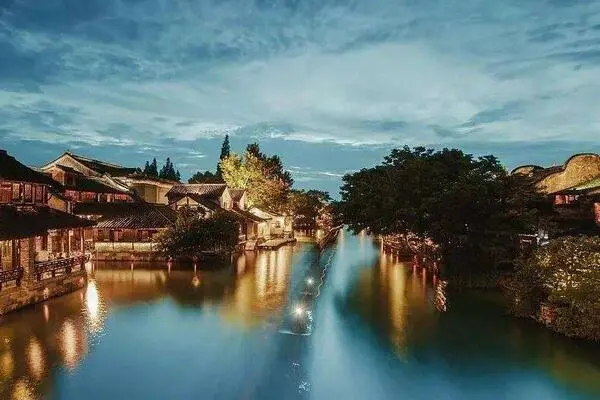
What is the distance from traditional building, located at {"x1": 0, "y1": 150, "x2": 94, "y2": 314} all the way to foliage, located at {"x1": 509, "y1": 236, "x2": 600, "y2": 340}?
85.6 ft

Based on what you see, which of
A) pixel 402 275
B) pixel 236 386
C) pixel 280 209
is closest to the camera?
pixel 236 386

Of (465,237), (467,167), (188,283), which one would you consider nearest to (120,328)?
(188,283)

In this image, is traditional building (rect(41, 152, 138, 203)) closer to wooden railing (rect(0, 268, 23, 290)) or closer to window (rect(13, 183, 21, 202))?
window (rect(13, 183, 21, 202))

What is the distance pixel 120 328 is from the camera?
2208 cm

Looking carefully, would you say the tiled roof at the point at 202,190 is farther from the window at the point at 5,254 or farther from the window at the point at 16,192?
the window at the point at 5,254

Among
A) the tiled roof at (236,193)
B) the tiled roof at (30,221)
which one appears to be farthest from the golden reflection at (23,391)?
the tiled roof at (236,193)

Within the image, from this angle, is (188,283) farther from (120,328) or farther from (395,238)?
(395,238)

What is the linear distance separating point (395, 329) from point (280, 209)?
6017 centimetres

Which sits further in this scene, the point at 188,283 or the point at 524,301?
the point at 188,283

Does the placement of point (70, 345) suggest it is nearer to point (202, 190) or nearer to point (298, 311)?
point (298, 311)

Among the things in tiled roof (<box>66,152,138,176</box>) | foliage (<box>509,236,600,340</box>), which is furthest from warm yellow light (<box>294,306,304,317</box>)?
tiled roof (<box>66,152,138,176</box>)

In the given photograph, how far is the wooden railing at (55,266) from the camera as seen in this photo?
26891 millimetres

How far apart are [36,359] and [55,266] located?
39.3ft

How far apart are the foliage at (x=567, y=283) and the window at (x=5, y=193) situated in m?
29.7
